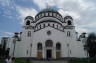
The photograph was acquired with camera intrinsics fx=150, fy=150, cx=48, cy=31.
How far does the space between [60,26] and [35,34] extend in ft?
27.6

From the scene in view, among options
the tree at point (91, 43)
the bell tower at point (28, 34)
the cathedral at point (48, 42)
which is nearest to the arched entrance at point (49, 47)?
the cathedral at point (48, 42)

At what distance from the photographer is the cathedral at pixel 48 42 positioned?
144 feet

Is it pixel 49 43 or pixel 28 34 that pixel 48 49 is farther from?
pixel 28 34

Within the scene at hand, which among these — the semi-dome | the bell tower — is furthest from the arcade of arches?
the semi-dome

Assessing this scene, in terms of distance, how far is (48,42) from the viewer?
147 ft

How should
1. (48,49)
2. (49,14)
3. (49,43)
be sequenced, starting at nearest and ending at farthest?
1. (48,49)
2. (49,43)
3. (49,14)

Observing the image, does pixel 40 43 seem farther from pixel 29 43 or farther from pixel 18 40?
pixel 18 40

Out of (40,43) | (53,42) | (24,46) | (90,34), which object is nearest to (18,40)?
(24,46)

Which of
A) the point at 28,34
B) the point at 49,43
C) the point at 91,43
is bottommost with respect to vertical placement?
the point at 91,43

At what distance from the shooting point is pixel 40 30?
45.4 metres

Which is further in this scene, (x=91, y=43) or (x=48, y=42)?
(x=48, y=42)

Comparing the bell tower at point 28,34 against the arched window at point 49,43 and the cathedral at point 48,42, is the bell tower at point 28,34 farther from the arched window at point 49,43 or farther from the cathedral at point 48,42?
the arched window at point 49,43

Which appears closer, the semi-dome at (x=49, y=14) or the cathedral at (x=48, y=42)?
the cathedral at (x=48, y=42)

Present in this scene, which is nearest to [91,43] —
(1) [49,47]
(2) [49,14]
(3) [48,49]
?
(1) [49,47]
